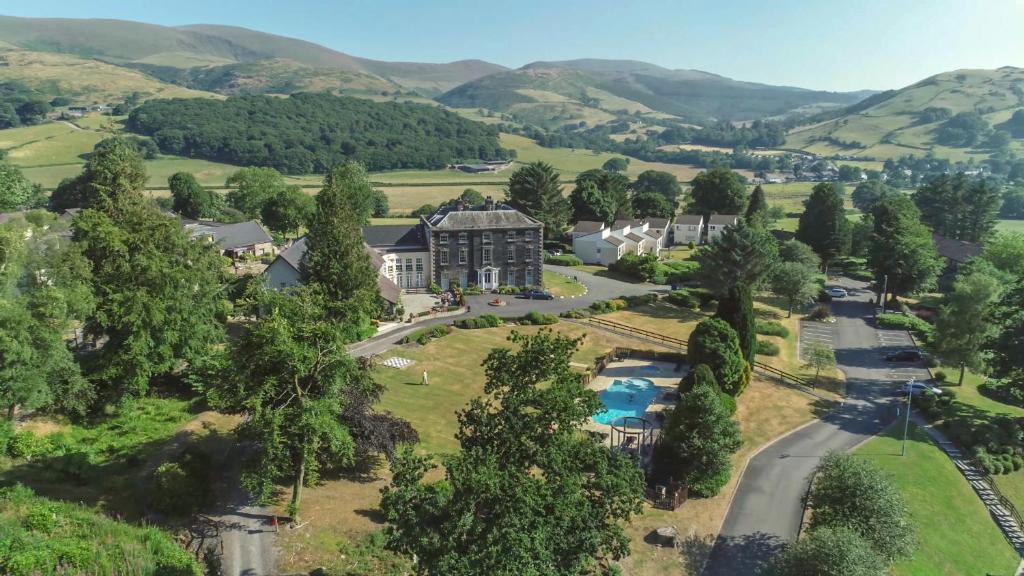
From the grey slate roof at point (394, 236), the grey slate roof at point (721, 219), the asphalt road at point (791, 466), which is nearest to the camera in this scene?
the asphalt road at point (791, 466)

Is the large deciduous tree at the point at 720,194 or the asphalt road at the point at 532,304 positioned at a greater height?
the large deciduous tree at the point at 720,194

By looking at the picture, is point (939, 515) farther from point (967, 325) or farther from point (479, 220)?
point (479, 220)

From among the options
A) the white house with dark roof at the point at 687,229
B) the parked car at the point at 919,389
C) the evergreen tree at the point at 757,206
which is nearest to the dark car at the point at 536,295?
the parked car at the point at 919,389

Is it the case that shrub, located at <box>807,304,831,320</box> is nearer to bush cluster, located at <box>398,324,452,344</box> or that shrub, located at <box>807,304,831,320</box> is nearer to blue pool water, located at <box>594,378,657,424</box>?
blue pool water, located at <box>594,378,657,424</box>

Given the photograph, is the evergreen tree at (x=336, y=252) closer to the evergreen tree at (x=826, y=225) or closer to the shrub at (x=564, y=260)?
the shrub at (x=564, y=260)

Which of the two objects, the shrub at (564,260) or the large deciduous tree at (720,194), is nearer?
the shrub at (564,260)

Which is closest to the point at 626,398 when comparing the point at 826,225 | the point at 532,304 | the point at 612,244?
the point at 532,304

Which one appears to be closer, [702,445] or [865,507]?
[865,507]
